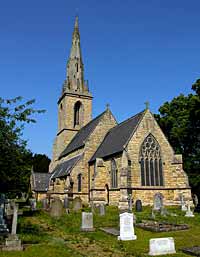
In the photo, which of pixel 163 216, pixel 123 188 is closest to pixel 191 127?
pixel 123 188

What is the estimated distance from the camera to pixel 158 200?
71.1 ft

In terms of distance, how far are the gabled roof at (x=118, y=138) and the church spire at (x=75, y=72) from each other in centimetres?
1432

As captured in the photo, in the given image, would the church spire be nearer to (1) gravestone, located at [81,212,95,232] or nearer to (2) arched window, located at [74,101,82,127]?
(2) arched window, located at [74,101,82,127]

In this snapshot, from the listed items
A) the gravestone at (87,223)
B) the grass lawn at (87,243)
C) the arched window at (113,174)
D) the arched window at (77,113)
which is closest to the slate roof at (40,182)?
the arched window at (77,113)

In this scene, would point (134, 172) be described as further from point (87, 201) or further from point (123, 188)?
point (87, 201)

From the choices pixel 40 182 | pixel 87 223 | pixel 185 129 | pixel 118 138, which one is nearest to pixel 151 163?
pixel 118 138

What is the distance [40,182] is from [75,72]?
18.0 meters

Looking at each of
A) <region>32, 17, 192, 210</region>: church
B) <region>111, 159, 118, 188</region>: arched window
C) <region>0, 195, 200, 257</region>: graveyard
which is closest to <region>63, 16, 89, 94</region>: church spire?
<region>32, 17, 192, 210</region>: church

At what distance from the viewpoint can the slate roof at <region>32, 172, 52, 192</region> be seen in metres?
39.6

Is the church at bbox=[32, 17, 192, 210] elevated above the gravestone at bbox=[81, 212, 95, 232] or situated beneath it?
elevated above

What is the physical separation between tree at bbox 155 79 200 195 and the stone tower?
1149 cm

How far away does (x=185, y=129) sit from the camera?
33.6m

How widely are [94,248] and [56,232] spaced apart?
398 cm

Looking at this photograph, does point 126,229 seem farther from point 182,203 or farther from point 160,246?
point 182,203
